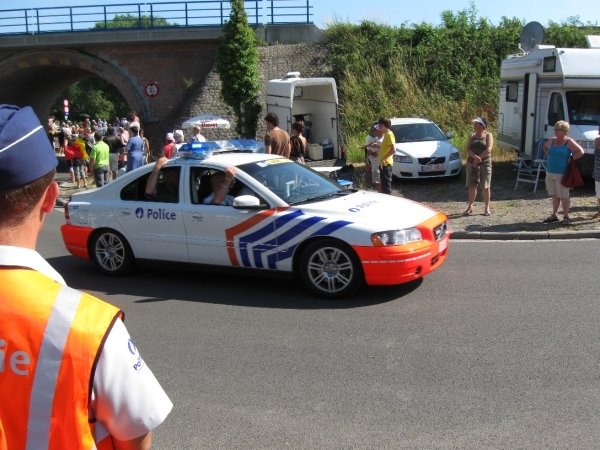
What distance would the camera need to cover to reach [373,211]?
293 inches

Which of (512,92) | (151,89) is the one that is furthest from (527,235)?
(151,89)

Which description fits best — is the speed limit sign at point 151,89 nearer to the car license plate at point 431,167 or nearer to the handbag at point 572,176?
the car license plate at point 431,167

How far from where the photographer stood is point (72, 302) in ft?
4.99

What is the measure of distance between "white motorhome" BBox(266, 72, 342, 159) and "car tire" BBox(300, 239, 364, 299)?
11.4 metres

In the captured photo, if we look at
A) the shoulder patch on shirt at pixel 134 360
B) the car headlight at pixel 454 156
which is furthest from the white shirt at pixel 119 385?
the car headlight at pixel 454 156

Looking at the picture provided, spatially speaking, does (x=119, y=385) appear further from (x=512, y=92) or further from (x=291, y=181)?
(x=512, y=92)

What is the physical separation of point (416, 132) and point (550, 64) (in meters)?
3.75

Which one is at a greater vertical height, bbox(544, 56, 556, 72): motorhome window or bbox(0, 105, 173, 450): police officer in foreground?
bbox(544, 56, 556, 72): motorhome window

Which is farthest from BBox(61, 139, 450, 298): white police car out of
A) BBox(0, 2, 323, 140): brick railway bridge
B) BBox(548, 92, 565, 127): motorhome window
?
BBox(0, 2, 323, 140): brick railway bridge

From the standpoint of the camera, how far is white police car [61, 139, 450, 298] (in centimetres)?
709

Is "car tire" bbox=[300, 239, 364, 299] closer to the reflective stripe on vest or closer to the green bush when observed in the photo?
the reflective stripe on vest

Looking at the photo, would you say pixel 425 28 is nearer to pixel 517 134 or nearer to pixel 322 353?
pixel 517 134

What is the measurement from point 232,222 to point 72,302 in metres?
6.15

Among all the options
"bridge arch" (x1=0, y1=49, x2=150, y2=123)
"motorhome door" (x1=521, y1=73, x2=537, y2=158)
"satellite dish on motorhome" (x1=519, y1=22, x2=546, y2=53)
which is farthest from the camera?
"bridge arch" (x1=0, y1=49, x2=150, y2=123)
